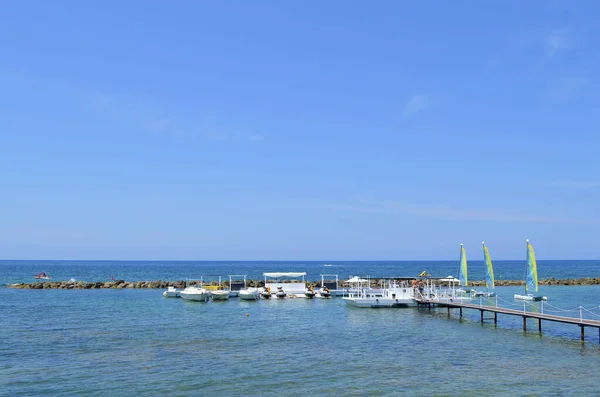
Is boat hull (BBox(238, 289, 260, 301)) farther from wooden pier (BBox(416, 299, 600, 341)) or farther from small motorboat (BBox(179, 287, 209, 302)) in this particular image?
wooden pier (BBox(416, 299, 600, 341))

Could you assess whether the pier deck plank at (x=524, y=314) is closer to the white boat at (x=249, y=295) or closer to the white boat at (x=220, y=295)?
the white boat at (x=249, y=295)

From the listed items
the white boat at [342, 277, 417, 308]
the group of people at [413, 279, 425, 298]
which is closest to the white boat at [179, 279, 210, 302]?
the white boat at [342, 277, 417, 308]

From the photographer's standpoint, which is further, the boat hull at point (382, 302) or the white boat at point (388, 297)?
the white boat at point (388, 297)

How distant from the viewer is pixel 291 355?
32219mm

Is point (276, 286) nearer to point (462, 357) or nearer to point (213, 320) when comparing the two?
point (213, 320)

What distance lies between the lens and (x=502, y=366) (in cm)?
2906

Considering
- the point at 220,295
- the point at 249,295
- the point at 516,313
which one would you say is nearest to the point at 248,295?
the point at 249,295

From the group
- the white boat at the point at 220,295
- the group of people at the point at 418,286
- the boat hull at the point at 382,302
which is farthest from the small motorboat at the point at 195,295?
the group of people at the point at 418,286

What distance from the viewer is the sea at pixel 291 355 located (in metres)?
24.9

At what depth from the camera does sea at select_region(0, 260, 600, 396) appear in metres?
24.9

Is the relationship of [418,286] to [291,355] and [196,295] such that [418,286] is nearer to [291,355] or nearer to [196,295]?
[196,295]

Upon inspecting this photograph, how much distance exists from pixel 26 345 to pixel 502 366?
2966 centimetres

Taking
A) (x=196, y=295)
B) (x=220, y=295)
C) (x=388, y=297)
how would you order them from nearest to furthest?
(x=388, y=297) → (x=196, y=295) → (x=220, y=295)

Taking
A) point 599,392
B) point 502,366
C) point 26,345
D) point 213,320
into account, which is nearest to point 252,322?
point 213,320
